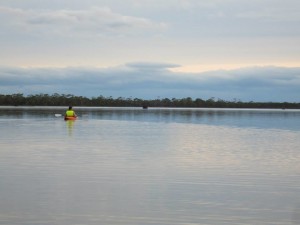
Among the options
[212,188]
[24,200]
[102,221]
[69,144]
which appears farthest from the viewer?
[69,144]

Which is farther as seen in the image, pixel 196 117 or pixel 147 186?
pixel 196 117

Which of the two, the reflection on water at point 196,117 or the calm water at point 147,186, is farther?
the reflection on water at point 196,117

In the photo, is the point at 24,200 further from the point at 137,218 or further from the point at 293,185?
the point at 293,185

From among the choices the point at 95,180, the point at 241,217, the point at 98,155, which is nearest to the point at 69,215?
the point at 241,217

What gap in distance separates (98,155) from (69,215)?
10528 mm

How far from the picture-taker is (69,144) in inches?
1000

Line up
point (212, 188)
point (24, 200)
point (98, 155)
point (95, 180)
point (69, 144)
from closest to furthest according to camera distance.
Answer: point (24, 200), point (212, 188), point (95, 180), point (98, 155), point (69, 144)

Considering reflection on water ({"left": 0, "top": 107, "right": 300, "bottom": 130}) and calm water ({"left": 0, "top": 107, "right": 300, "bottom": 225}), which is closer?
calm water ({"left": 0, "top": 107, "right": 300, "bottom": 225})

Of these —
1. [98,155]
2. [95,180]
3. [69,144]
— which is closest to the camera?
[95,180]

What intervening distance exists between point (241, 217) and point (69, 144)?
638 inches

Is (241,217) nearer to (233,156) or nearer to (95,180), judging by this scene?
(95,180)

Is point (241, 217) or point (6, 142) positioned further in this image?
point (6, 142)

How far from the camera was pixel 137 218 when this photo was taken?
32.7 feet

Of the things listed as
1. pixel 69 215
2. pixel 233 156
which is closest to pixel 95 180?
pixel 69 215
